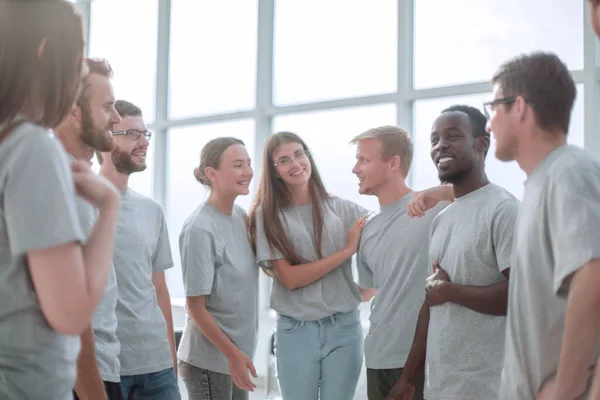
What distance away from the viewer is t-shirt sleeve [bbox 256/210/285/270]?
2.72 metres

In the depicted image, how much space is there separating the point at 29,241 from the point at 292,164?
6.36 feet

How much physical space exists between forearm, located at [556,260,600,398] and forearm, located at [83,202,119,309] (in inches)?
33.8

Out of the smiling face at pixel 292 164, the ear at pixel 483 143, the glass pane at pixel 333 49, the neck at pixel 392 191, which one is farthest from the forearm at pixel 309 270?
the glass pane at pixel 333 49

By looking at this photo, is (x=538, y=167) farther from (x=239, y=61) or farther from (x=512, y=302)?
(x=239, y=61)

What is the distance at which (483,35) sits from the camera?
146 inches

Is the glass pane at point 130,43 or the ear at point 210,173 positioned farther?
the glass pane at point 130,43

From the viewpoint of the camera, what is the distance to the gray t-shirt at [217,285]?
2.68m

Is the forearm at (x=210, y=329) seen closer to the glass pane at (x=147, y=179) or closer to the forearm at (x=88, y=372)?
the forearm at (x=88, y=372)

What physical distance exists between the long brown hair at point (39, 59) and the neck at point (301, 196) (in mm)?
1826

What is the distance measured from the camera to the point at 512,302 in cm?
142

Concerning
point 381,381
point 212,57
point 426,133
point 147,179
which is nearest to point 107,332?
point 381,381

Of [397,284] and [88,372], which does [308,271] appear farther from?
[88,372]

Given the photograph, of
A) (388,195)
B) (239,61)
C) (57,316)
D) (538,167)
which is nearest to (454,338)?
(538,167)

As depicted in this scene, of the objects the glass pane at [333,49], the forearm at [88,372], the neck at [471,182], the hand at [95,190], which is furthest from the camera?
the glass pane at [333,49]
